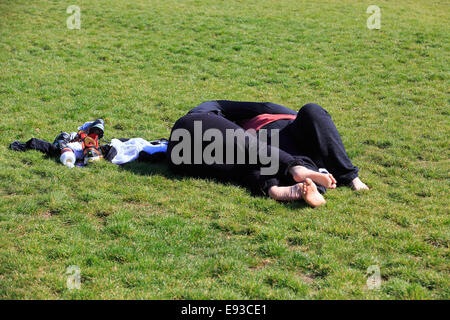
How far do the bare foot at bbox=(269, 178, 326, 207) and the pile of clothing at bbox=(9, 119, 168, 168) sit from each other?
2055mm

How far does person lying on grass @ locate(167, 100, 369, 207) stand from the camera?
Result: 17.4 ft

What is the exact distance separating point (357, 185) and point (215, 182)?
182 centimetres

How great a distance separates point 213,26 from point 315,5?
18.4 feet

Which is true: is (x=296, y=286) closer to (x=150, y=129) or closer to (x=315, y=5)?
(x=150, y=129)

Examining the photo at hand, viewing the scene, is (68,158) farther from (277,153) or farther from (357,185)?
(357,185)

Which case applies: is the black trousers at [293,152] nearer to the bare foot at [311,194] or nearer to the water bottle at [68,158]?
the bare foot at [311,194]

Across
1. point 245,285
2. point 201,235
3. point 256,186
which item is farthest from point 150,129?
point 245,285

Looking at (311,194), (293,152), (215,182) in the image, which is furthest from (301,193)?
(215,182)

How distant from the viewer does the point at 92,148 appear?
6516 mm

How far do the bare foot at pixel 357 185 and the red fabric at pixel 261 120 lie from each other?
125 centimetres

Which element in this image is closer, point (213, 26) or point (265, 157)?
point (265, 157)

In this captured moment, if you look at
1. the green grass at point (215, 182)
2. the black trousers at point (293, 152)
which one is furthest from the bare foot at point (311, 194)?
the black trousers at point (293, 152)
